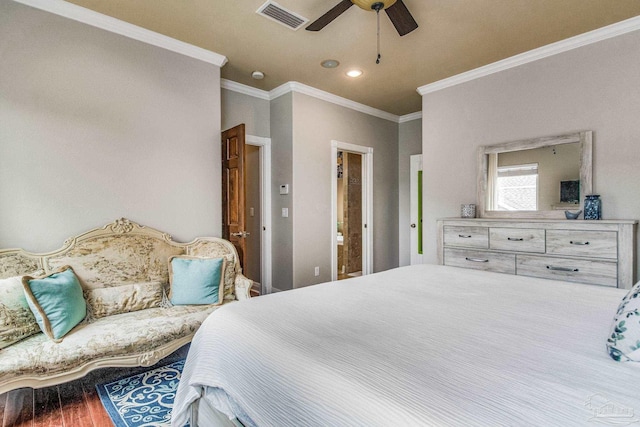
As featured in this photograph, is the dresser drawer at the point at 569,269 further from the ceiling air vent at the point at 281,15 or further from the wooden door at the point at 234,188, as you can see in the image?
the ceiling air vent at the point at 281,15

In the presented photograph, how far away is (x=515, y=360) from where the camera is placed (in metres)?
0.96

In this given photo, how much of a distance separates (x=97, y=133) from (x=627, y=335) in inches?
133

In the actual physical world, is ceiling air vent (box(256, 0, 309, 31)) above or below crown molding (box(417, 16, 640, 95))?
Answer: above

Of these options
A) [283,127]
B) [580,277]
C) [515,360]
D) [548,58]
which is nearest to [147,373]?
[515,360]

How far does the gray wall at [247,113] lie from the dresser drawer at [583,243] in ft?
11.1

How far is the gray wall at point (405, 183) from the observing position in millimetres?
5398

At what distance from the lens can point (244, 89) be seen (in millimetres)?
4074

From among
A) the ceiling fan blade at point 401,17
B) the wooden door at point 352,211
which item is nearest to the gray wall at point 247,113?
the wooden door at point 352,211

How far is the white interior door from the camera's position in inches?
205

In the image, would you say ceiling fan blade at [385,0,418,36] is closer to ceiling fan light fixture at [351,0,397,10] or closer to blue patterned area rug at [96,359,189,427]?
ceiling fan light fixture at [351,0,397,10]

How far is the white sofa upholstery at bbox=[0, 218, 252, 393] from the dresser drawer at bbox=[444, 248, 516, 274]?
6.90 feet

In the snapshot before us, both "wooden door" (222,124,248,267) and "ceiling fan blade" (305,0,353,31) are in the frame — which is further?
"wooden door" (222,124,248,267)

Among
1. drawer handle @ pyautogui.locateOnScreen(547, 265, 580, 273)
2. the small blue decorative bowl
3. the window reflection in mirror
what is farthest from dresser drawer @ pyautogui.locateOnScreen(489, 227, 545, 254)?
the window reflection in mirror

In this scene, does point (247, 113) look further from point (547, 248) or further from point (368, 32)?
point (547, 248)
